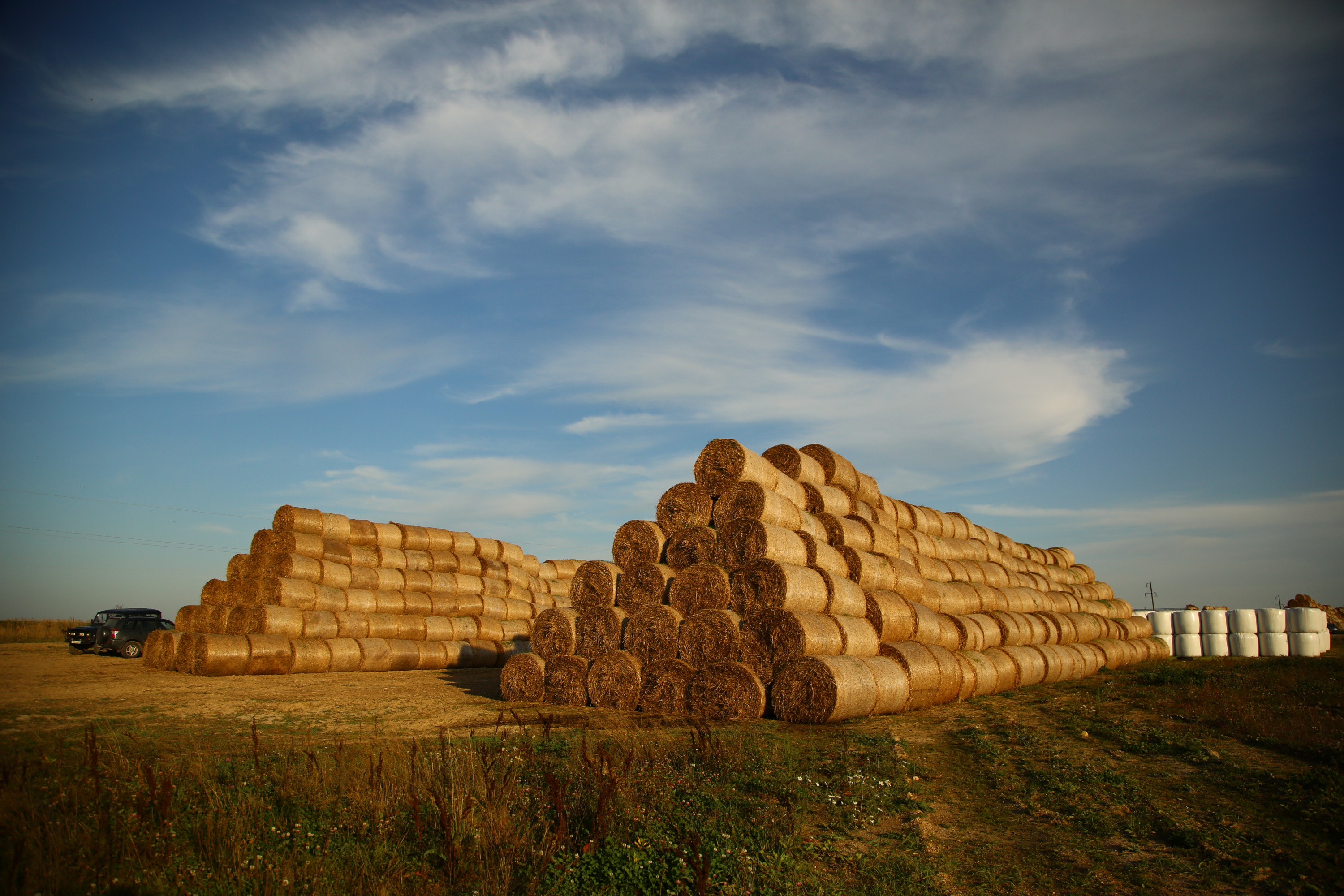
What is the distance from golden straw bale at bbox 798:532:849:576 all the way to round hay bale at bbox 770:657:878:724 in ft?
6.51

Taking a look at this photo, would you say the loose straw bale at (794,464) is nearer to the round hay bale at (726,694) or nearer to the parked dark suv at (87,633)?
the round hay bale at (726,694)

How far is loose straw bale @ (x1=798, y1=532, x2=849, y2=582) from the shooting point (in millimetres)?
13008

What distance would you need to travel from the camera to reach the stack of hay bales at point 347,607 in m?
17.9

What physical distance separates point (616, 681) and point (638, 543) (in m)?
2.29

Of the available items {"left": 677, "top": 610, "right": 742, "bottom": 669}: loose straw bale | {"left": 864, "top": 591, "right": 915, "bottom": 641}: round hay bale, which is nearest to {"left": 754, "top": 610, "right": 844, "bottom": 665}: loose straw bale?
{"left": 677, "top": 610, "right": 742, "bottom": 669}: loose straw bale

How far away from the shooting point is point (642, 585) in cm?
1305

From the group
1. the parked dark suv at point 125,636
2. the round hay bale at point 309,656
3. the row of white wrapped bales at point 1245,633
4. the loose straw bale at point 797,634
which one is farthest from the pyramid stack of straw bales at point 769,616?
the parked dark suv at point 125,636

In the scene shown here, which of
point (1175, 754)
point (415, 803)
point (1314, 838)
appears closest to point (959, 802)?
point (1314, 838)

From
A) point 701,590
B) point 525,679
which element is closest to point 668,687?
point 701,590

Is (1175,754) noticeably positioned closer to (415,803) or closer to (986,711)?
(986,711)

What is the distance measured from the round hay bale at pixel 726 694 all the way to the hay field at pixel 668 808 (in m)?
0.95

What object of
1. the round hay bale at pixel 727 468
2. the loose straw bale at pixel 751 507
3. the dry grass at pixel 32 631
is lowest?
the dry grass at pixel 32 631

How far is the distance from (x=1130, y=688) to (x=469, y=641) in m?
16.1

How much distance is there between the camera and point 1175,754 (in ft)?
29.3
